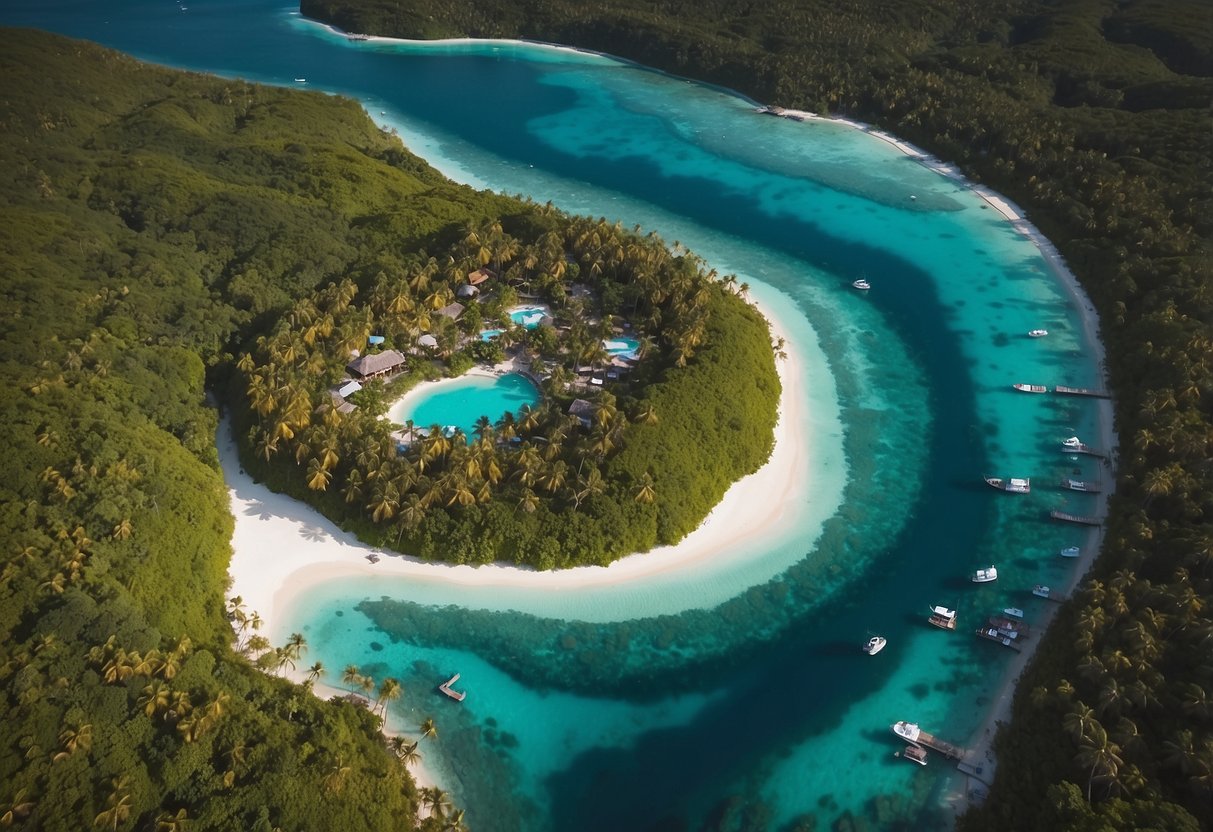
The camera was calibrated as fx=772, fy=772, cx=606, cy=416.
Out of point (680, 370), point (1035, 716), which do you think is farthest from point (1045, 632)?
point (680, 370)

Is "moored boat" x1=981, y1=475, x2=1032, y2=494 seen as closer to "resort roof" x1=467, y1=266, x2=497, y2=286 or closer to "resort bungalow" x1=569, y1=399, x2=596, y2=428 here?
"resort bungalow" x1=569, y1=399, x2=596, y2=428

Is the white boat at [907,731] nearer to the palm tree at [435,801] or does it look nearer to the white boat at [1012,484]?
the palm tree at [435,801]

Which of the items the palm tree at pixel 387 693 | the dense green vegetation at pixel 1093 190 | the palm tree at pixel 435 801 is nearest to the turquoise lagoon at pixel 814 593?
the palm tree at pixel 387 693

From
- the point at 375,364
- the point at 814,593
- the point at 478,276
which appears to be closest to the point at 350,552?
the point at 375,364

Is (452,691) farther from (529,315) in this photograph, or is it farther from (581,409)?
(529,315)

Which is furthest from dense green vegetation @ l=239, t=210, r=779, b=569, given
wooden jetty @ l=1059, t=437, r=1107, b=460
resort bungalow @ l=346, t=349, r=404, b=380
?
wooden jetty @ l=1059, t=437, r=1107, b=460

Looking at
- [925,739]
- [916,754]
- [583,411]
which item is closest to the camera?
[916,754]
